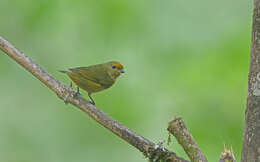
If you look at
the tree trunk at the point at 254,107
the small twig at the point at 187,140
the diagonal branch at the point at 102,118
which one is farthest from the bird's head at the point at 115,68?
the tree trunk at the point at 254,107

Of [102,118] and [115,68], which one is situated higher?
[102,118]

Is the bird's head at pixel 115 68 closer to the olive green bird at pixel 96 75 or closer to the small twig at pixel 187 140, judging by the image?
the olive green bird at pixel 96 75

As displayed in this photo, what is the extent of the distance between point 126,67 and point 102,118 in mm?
2417

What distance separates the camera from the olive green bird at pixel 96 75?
4239mm

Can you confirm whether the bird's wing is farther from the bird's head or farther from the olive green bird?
the bird's head

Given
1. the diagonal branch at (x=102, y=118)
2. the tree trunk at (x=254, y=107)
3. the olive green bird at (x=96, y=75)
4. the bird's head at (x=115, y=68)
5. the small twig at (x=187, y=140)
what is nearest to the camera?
the tree trunk at (x=254, y=107)

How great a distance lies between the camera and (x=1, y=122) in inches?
198

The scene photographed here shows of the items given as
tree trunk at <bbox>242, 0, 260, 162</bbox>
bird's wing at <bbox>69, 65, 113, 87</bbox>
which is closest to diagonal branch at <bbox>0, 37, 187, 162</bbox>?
tree trunk at <bbox>242, 0, 260, 162</bbox>

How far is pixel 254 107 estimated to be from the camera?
218 cm

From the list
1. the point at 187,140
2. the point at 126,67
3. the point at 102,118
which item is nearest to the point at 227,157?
the point at 187,140

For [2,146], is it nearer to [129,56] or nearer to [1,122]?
[1,122]

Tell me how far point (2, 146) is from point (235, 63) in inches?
117

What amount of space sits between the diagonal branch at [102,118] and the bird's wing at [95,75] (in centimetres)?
123

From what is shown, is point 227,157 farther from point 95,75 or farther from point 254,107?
point 95,75
